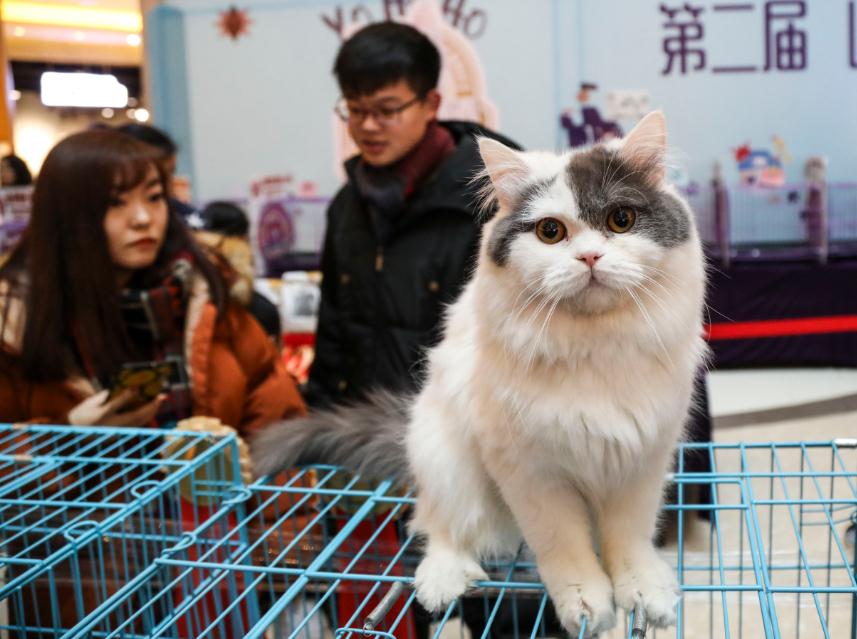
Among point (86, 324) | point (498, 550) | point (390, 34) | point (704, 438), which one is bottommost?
point (704, 438)

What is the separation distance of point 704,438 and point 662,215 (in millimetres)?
1209

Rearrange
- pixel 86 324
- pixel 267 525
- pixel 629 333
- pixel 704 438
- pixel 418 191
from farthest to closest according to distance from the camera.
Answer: pixel 704 438
pixel 418 191
pixel 86 324
pixel 267 525
pixel 629 333

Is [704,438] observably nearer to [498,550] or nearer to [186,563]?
[498,550]

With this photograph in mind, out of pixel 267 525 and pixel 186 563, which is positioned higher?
pixel 186 563

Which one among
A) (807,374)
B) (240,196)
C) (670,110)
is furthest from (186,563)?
(240,196)

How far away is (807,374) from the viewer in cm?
241

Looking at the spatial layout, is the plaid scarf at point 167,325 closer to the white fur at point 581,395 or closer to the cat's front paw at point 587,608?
the white fur at point 581,395

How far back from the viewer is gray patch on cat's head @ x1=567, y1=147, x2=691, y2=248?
2.55 feet

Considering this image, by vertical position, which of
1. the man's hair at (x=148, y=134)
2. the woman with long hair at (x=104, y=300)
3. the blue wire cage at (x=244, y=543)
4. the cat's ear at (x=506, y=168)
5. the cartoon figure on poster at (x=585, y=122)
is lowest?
the blue wire cage at (x=244, y=543)

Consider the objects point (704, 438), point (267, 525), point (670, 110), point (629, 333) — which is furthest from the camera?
point (670, 110)

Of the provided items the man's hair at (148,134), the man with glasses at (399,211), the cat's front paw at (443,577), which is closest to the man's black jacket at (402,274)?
the man with glasses at (399,211)

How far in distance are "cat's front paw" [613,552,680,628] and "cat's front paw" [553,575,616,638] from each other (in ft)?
0.07

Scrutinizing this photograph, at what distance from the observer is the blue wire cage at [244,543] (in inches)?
37.4

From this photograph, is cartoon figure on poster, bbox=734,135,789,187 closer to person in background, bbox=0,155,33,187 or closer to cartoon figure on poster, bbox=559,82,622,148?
cartoon figure on poster, bbox=559,82,622,148
